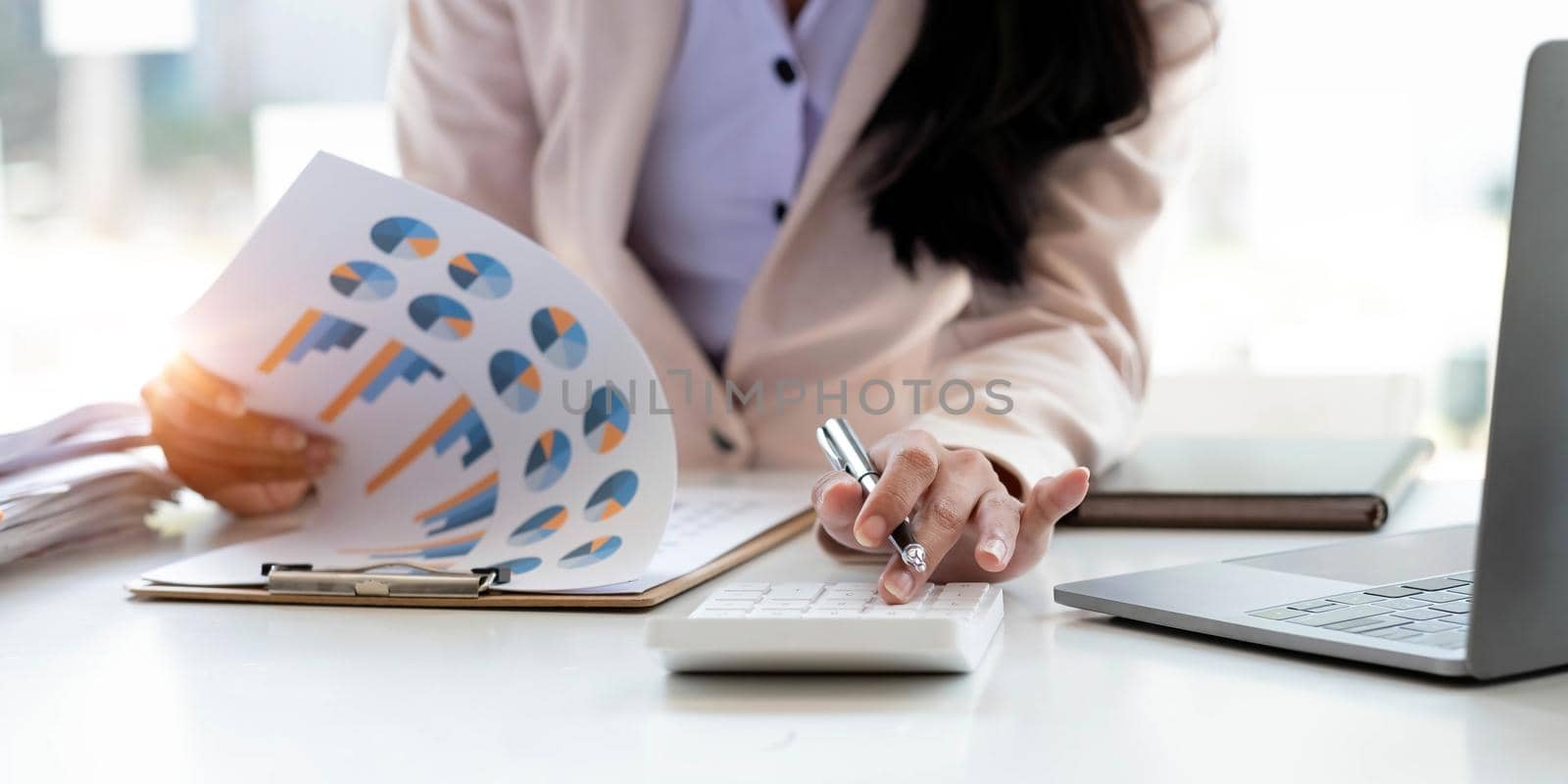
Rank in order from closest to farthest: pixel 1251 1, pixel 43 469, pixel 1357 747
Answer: pixel 1357 747 → pixel 43 469 → pixel 1251 1

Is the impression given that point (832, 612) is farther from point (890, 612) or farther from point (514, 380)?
point (514, 380)

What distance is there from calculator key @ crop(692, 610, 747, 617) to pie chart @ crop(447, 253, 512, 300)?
264mm

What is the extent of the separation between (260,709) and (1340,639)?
0.42m

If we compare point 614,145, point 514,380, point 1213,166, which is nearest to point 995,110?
point 614,145

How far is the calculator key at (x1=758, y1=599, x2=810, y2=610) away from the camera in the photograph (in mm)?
570

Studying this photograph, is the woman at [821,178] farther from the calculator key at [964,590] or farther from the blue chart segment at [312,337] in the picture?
the calculator key at [964,590]

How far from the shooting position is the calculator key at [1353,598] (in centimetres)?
61

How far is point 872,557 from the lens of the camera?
0.79 meters

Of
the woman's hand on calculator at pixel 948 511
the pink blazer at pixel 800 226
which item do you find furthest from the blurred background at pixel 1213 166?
Result: the woman's hand on calculator at pixel 948 511

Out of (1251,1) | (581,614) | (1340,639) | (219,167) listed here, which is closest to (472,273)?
(581,614)

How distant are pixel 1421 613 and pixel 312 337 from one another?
2.03 ft

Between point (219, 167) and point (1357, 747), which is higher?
point (1357, 747)

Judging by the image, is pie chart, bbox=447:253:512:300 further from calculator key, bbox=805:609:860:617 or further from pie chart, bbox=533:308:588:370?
calculator key, bbox=805:609:860:617

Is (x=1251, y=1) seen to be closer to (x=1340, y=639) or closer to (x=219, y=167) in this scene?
(x=219, y=167)
